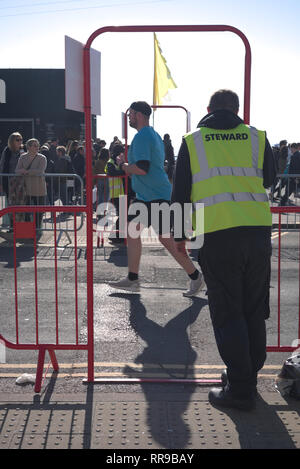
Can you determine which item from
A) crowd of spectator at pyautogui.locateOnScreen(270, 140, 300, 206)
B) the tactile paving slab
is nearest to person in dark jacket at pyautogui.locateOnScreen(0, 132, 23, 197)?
crowd of spectator at pyautogui.locateOnScreen(270, 140, 300, 206)

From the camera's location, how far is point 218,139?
Result: 375 cm

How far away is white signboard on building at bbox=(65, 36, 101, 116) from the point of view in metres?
4.05

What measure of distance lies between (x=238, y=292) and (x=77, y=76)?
1.82m

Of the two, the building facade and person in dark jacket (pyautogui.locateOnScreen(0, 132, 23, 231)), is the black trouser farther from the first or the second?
the building facade

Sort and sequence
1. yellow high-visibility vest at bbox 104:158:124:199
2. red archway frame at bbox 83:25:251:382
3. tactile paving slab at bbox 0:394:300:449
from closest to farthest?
tactile paving slab at bbox 0:394:300:449 < red archway frame at bbox 83:25:251:382 < yellow high-visibility vest at bbox 104:158:124:199

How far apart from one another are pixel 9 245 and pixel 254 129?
728 cm

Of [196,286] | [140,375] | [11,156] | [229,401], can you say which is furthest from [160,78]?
[229,401]

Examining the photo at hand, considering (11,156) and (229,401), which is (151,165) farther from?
(11,156)

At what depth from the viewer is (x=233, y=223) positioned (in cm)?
373

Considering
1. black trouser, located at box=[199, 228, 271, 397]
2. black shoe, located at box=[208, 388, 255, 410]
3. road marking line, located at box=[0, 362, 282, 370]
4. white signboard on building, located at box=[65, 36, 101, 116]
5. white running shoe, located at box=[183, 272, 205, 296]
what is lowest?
road marking line, located at box=[0, 362, 282, 370]

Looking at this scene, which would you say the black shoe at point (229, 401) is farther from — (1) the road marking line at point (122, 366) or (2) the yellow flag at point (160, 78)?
(2) the yellow flag at point (160, 78)

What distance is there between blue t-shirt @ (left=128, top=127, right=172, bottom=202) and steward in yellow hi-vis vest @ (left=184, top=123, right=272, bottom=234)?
7.11 feet

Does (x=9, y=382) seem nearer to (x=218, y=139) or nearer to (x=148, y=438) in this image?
(x=148, y=438)
